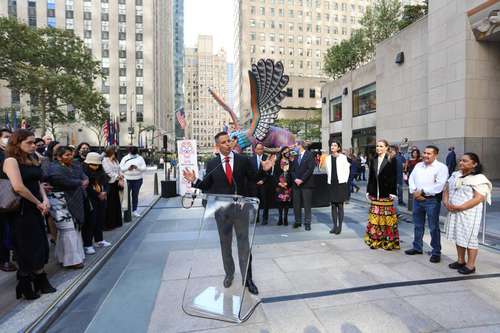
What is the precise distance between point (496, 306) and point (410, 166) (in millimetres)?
6878

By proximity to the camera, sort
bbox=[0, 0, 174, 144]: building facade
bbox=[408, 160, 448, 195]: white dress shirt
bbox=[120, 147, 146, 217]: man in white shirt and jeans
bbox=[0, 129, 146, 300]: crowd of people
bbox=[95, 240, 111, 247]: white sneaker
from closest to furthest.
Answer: bbox=[0, 129, 146, 300]: crowd of people → bbox=[408, 160, 448, 195]: white dress shirt → bbox=[95, 240, 111, 247]: white sneaker → bbox=[120, 147, 146, 217]: man in white shirt and jeans → bbox=[0, 0, 174, 144]: building facade

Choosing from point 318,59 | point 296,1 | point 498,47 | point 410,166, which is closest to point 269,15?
point 296,1

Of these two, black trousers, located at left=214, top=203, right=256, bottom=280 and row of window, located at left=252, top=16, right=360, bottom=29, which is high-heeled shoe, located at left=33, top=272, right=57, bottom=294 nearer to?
black trousers, located at left=214, top=203, right=256, bottom=280

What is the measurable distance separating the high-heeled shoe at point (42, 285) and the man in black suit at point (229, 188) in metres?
2.08

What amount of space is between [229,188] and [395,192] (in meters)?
3.10

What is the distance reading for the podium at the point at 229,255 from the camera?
10.7 feet

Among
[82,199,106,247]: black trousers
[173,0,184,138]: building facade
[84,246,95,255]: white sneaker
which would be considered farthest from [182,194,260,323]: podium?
[173,0,184,138]: building facade

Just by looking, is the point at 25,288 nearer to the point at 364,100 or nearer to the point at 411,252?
the point at 411,252

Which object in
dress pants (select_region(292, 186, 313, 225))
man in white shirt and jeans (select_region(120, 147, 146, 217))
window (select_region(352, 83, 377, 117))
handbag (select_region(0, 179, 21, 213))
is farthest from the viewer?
window (select_region(352, 83, 377, 117))

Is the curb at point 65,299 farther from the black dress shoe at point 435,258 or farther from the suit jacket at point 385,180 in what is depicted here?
the black dress shoe at point 435,258

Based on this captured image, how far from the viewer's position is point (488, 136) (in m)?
14.9

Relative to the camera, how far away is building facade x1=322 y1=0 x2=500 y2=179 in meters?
14.7

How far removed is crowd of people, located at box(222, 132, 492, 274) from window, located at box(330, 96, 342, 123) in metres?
25.9

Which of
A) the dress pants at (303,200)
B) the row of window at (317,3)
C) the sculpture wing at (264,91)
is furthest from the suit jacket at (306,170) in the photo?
the row of window at (317,3)
